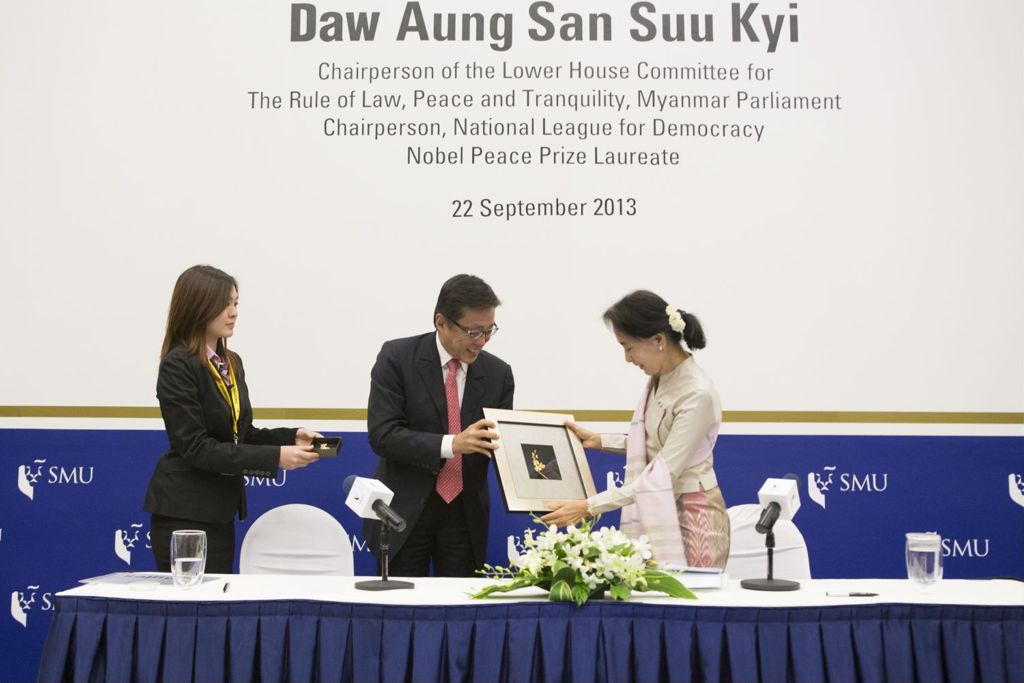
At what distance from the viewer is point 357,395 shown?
15.3ft

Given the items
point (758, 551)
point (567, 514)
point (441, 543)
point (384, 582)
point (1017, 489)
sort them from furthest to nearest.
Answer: point (1017, 489)
point (441, 543)
point (758, 551)
point (567, 514)
point (384, 582)

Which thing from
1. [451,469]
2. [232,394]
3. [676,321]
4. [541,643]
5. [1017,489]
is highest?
[676,321]

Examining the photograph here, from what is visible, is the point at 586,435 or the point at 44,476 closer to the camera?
the point at 586,435

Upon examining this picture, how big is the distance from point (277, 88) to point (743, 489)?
8.98 ft

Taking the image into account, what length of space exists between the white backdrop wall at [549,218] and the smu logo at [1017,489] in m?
0.37

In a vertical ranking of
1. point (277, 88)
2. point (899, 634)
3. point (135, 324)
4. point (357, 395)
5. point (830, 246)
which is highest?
point (277, 88)

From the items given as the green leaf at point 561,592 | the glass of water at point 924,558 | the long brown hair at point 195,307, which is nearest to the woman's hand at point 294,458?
the long brown hair at point 195,307

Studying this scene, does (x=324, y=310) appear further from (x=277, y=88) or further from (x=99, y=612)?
(x=99, y=612)

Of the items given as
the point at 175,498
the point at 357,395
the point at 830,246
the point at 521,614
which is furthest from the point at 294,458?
the point at 830,246

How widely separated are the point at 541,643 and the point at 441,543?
1.22 meters

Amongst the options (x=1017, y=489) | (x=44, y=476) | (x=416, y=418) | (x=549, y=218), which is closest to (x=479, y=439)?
(x=416, y=418)

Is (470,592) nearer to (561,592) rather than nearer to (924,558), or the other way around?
(561,592)

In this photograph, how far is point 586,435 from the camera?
3881mm

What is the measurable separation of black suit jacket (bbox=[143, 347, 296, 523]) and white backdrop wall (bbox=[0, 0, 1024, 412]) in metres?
0.95
